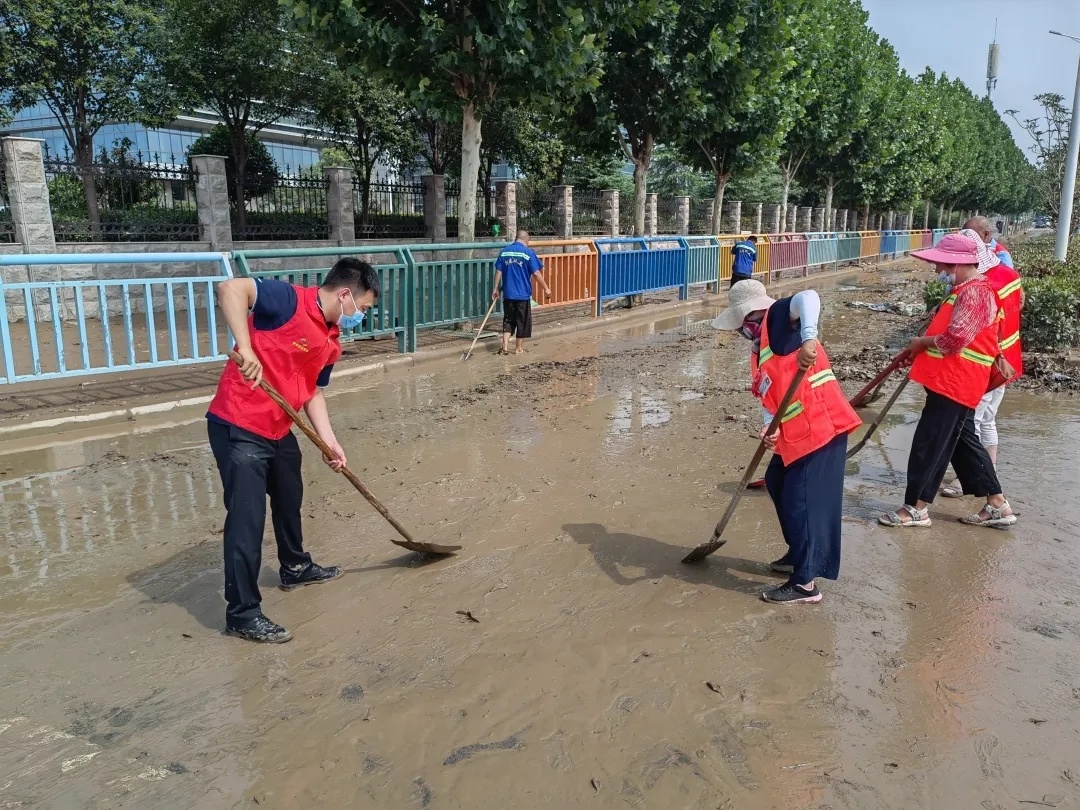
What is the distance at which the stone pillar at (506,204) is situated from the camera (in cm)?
1891

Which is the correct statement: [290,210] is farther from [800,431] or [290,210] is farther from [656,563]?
[800,431]

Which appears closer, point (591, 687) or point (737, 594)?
point (591, 687)

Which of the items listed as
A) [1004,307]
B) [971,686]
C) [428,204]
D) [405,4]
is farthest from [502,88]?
[971,686]

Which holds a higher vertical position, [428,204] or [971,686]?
[428,204]

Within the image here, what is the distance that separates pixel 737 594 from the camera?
12.3 feet

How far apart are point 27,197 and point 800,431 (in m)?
12.0

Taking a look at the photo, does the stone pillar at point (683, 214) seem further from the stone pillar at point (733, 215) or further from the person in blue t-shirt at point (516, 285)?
the person in blue t-shirt at point (516, 285)

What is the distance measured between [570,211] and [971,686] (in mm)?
19056

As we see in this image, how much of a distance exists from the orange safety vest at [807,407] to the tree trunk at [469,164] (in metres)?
8.76

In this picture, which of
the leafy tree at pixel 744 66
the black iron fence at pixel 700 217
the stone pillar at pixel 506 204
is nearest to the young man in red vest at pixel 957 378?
the leafy tree at pixel 744 66

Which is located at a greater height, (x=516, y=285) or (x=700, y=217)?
(x=700, y=217)

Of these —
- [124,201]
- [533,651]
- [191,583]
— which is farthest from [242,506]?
[124,201]

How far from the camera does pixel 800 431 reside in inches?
137

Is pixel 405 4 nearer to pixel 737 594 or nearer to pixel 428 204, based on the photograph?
pixel 428 204
